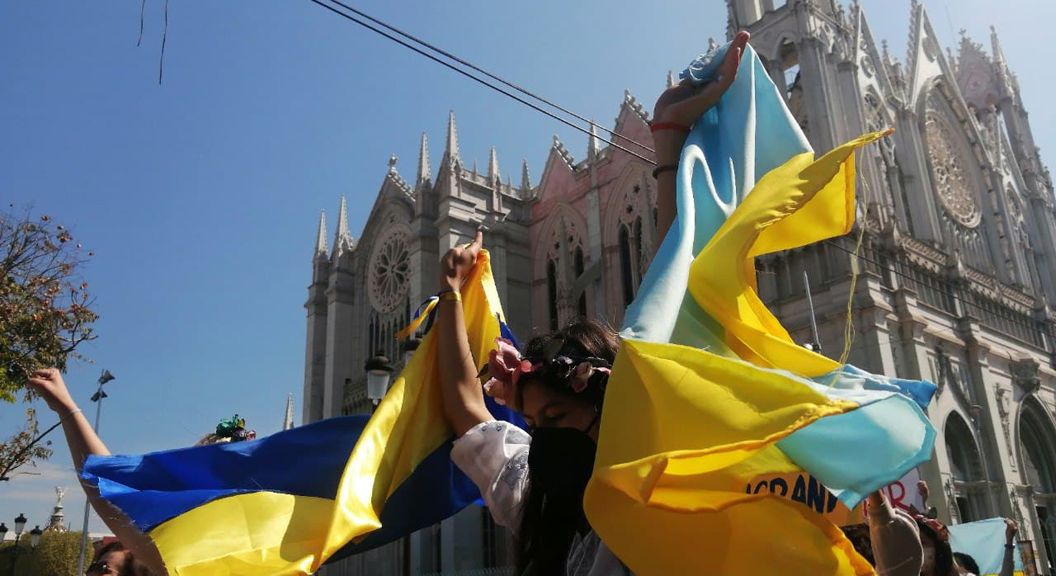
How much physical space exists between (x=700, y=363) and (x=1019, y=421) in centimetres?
2436

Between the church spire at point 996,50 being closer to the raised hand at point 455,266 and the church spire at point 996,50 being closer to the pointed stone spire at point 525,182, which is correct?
the pointed stone spire at point 525,182

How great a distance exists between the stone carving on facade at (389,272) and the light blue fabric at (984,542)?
846 inches

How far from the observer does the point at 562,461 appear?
212cm

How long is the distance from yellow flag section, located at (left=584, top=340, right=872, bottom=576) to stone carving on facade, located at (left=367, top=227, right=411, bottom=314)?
25962mm

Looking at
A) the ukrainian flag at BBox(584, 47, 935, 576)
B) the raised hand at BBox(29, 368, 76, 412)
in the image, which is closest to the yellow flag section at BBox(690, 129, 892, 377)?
the ukrainian flag at BBox(584, 47, 935, 576)

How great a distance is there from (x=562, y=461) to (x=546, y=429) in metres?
0.11

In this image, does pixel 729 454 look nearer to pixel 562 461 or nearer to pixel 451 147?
pixel 562 461

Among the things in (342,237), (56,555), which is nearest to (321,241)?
(342,237)

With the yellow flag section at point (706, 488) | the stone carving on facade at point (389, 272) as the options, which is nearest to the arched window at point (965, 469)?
the stone carving on facade at point (389, 272)

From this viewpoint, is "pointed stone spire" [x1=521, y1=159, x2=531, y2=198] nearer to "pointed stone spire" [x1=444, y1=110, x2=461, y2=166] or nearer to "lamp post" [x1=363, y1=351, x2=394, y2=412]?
"pointed stone spire" [x1=444, y1=110, x2=461, y2=166]

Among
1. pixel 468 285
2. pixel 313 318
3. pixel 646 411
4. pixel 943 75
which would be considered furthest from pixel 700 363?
pixel 313 318

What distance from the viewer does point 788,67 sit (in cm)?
2084

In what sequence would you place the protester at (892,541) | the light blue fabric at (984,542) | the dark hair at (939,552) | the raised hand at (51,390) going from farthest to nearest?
the light blue fabric at (984,542)
the dark hair at (939,552)
the raised hand at (51,390)
the protester at (892,541)

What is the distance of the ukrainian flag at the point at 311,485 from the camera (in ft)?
8.27
